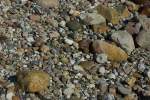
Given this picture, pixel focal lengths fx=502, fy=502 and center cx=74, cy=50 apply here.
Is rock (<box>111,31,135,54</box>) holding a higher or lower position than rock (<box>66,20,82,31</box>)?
lower

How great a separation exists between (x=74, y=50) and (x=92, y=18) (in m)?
0.70

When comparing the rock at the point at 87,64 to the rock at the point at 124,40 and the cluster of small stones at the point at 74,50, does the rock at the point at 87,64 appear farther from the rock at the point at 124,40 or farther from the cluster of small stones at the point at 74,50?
the rock at the point at 124,40

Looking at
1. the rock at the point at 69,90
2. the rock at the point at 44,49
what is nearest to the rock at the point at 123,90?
the rock at the point at 69,90

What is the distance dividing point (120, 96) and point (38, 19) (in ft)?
5.54

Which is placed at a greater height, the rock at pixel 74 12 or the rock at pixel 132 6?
the rock at pixel 74 12

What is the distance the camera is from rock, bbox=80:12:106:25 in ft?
23.0

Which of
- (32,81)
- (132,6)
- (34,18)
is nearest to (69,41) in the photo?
(34,18)

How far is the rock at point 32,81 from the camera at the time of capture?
575 centimetres

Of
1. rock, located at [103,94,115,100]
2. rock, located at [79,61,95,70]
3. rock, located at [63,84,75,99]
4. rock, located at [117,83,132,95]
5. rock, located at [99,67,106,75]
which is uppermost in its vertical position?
rock, located at [79,61,95,70]

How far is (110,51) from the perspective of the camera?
651 centimetres

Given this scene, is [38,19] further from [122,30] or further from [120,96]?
[120,96]

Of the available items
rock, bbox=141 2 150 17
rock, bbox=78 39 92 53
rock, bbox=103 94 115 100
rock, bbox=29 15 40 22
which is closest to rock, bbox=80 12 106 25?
rock, bbox=78 39 92 53

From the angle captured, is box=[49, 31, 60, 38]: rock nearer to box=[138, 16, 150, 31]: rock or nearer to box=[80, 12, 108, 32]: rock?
box=[80, 12, 108, 32]: rock

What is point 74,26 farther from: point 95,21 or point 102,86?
point 102,86
